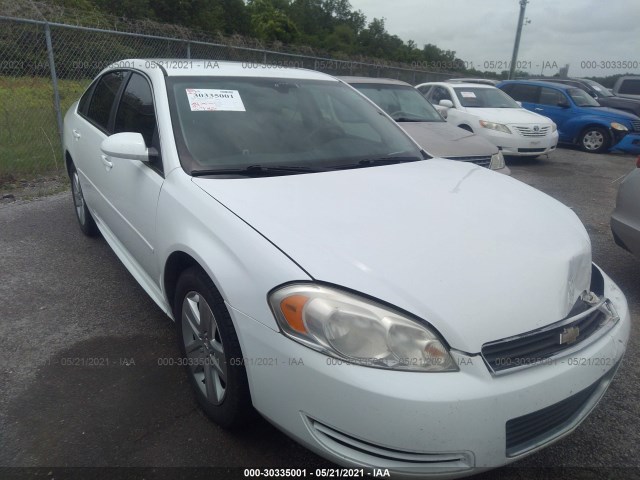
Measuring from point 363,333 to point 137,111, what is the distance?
7.38 feet

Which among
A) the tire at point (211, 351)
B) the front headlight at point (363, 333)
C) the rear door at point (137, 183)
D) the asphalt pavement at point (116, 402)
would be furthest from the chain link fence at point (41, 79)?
the front headlight at point (363, 333)

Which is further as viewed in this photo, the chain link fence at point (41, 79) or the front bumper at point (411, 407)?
the chain link fence at point (41, 79)

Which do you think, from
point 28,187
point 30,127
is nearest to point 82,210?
point 28,187

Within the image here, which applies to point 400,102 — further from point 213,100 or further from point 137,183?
point 137,183

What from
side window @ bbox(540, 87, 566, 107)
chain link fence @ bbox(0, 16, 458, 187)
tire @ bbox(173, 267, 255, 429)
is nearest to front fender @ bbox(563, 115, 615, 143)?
side window @ bbox(540, 87, 566, 107)

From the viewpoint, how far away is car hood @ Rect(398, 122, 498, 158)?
227 inches

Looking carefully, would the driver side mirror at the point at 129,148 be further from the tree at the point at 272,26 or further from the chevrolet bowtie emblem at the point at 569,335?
the tree at the point at 272,26

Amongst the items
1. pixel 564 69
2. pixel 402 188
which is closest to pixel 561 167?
pixel 402 188

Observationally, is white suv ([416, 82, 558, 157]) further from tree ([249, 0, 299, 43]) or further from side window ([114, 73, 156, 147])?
tree ([249, 0, 299, 43])

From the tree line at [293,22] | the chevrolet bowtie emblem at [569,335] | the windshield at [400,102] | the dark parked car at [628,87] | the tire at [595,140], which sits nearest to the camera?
the chevrolet bowtie emblem at [569,335]

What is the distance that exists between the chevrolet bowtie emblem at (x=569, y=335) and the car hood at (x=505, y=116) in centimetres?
793

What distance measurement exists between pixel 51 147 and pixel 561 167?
902 centimetres

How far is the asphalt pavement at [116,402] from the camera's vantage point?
208 centimetres

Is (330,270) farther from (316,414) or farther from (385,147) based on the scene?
(385,147)
